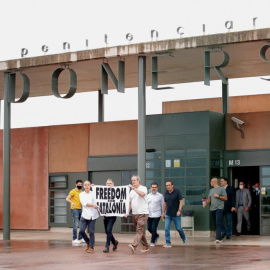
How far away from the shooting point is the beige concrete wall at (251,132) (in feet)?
84.9

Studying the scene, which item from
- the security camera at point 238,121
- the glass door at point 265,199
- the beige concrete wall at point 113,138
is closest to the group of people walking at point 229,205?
the glass door at point 265,199

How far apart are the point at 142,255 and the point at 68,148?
1220 cm

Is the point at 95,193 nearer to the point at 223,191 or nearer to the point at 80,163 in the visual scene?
the point at 223,191

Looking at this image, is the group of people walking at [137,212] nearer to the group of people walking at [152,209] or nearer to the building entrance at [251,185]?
the group of people walking at [152,209]

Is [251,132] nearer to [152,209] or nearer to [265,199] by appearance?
[265,199]

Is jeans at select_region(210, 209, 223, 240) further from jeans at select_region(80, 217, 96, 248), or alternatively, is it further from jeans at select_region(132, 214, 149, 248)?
jeans at select_region(80, 217, 96, 248)

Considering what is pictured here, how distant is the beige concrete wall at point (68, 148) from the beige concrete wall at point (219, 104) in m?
3.27

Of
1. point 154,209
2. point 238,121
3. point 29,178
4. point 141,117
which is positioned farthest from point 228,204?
point 29,178

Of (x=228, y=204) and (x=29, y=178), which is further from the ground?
(x=29, y=178)

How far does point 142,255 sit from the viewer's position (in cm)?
1841

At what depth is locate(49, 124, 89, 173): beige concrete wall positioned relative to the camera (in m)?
29.6

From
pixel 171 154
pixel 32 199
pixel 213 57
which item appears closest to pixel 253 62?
pixel 213 57

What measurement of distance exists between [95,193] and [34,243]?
4.28 meters

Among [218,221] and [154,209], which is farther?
[218,221]
